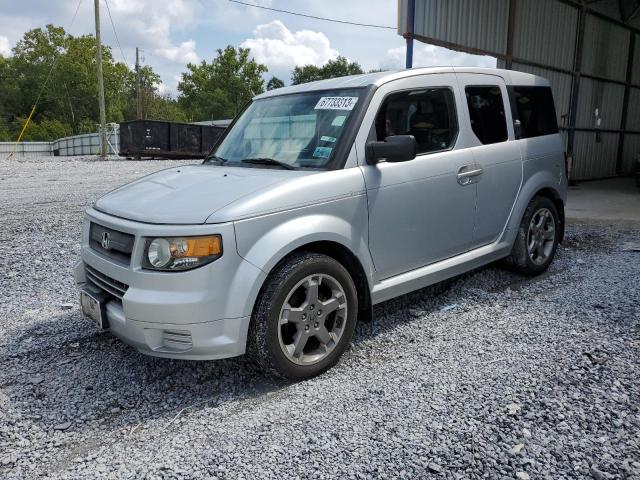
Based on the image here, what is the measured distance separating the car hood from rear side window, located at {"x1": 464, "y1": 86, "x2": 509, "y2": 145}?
Answer: 1.81 m

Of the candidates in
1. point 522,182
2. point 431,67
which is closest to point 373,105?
point 431,67

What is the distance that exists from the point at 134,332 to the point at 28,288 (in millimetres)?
2755

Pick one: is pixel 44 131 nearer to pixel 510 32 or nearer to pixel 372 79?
pixel 510 32

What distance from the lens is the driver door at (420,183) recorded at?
3.50 meters

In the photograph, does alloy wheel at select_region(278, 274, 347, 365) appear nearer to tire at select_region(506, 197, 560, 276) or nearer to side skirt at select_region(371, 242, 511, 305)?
side skirt at select_region(371, 242, 511, 305)

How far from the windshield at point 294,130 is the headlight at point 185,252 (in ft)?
3.24

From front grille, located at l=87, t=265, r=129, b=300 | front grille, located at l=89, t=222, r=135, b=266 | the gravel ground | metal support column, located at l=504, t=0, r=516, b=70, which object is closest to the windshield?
front grille, located at l=89, t=222, r=135, b=266

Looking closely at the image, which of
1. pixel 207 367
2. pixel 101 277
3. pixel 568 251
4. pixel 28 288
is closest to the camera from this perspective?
pixel 101 277

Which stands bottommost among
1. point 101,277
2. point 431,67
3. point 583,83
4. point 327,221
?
point 101,277

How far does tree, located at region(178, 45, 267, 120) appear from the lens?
6450 centimetres

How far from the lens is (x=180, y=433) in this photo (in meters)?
2.66

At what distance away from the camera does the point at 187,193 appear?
313 centimetres

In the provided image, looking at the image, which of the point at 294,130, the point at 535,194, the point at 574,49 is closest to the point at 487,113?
the point at 535,194

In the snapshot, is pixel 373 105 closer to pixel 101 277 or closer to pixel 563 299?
pixel 101 277
